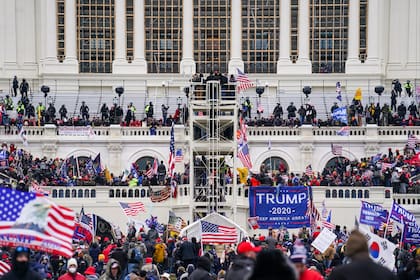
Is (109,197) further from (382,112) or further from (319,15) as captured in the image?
(319,15)

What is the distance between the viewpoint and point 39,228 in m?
18.0

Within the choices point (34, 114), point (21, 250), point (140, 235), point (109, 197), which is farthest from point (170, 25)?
point (21, 250)

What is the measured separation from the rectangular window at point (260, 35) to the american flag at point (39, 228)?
6460 cm

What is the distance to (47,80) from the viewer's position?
81.2 m

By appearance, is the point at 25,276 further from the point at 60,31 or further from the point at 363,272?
the point at 60,31

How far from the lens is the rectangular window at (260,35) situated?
272 feet

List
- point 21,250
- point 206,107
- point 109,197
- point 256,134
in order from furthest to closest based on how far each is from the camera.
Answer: point 256,134, point 109,197, point 206,107, point 21,250

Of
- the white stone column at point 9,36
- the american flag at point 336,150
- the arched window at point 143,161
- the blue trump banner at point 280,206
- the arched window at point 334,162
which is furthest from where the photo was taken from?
the white stone column at point 9,36

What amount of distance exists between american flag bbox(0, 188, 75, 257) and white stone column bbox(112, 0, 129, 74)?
211 ft

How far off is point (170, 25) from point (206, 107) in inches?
1259

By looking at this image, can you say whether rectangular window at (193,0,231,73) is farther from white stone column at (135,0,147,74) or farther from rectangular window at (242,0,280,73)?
white stone column at (135,0,147,74)

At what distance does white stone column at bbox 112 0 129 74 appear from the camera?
82.4m

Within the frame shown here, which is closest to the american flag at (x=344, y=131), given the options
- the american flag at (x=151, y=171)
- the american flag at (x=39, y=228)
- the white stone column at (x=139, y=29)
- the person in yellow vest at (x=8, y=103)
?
the american flag at (x=151, y=171)

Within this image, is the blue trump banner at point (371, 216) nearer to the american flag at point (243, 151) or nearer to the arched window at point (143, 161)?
the american flag at point (243, 151)
